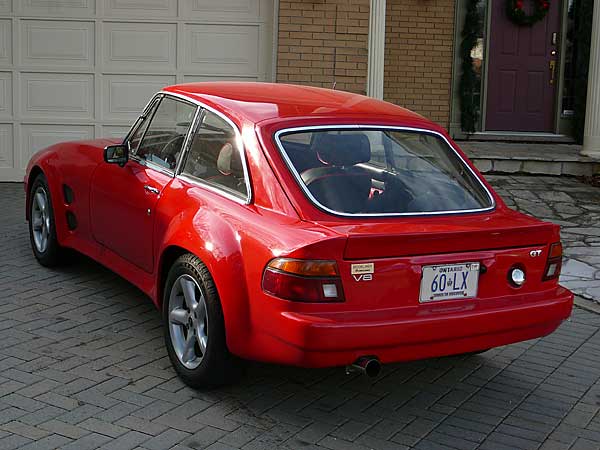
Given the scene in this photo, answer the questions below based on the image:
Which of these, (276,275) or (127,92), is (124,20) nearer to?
(127,92)

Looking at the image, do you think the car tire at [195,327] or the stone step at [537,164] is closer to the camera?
the car tire at [195,327]

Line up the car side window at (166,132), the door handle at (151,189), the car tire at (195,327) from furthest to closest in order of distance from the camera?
the car side window at (166,132)
the door handle at (151,189)
the car tire at (195,327)

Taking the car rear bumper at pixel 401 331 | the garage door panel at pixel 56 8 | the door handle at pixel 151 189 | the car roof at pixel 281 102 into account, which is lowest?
the car rear bumper at pixel 401 331

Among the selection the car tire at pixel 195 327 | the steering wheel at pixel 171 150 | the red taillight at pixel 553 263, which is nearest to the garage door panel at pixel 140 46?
the steering wheel at pixel 171 150

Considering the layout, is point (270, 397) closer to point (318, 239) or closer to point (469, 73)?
Answer: point (318, 239)

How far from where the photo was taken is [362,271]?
13.6 feet

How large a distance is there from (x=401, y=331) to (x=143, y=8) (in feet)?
24.4

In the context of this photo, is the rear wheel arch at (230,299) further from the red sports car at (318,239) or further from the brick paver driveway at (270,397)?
the brick paver driveway at (270,397)

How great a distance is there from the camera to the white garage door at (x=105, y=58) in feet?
34.9

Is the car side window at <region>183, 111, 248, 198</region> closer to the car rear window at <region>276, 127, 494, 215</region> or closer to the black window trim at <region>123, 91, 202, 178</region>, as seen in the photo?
the black window trim at <region>123, 91, 202, 178</region>

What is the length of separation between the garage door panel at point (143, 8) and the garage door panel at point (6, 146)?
1.73 m

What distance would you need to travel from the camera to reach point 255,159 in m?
4.74

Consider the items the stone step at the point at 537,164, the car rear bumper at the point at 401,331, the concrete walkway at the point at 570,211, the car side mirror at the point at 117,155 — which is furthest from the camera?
the stone step at the point at 537,164

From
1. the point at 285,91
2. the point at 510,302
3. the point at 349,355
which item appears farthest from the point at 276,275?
the point at 285,91
